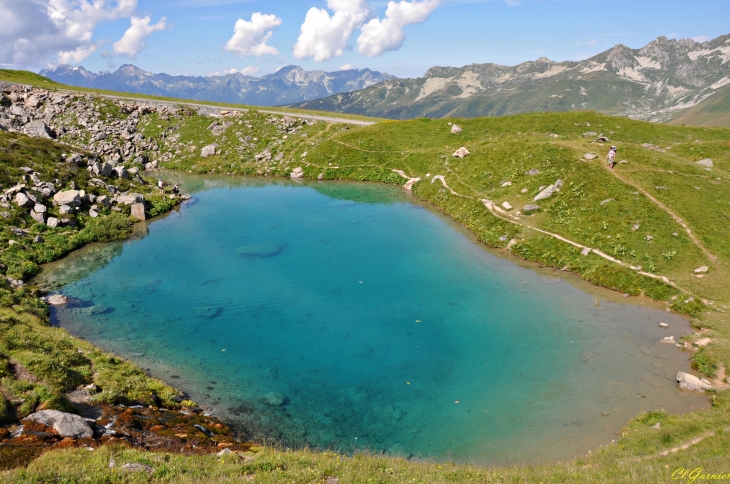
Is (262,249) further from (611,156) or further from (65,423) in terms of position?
(611,156)

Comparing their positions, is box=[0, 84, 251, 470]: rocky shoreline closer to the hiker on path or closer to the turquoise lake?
the turquoise lake

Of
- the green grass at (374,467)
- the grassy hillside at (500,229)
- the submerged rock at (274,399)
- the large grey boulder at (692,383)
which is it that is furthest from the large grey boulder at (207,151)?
the large grey boulder at (692,383)

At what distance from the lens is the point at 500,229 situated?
164ft

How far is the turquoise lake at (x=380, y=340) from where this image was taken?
75.7ft

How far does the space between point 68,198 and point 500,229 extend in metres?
58.9

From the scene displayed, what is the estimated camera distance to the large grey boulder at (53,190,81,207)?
52.9 metres

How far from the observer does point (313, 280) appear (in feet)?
132

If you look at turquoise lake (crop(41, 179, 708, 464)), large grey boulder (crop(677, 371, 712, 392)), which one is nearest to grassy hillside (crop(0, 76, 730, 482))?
large grey boulder (crop(677, 371, 712, 392))

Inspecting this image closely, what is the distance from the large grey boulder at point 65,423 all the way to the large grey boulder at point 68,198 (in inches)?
1764

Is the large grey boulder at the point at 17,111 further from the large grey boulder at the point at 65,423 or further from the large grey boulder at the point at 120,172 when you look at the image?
the large grey boulder at the point at 65,423

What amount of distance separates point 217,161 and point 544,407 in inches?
3573

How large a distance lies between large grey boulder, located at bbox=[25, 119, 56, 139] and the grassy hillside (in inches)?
841

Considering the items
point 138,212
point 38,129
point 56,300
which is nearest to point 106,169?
point 138,212

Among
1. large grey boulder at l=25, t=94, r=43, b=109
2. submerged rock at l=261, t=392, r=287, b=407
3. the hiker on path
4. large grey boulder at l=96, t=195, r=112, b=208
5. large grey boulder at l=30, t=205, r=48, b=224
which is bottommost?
submerged rock at l=261, t=392, r=287, b=407
